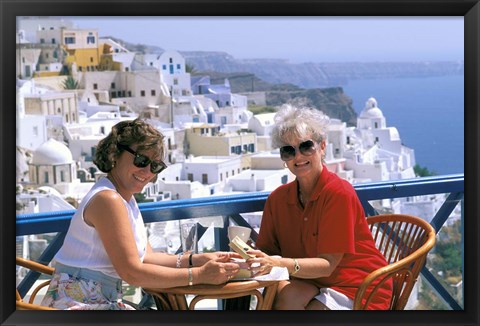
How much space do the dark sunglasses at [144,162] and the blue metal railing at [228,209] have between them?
272mm

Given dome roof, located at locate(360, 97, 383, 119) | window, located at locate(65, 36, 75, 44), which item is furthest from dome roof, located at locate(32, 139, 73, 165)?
dome roof, located at locate(360, 97, 383, 119)

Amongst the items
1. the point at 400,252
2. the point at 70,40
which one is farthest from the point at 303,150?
the point at 70,40

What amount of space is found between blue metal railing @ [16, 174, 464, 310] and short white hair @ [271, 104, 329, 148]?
25 cm

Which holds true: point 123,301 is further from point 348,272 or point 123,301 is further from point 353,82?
point 353,82

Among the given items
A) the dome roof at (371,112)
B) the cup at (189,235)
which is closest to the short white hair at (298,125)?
the cup at (189,235)

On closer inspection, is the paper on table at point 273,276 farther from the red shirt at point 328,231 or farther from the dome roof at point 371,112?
the dome roof at point 371,112

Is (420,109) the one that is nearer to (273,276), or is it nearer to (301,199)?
(301,199)

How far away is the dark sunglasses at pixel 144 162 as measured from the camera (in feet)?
5.13

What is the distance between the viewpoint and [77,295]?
58.6 inches

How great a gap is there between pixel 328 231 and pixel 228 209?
0.35m

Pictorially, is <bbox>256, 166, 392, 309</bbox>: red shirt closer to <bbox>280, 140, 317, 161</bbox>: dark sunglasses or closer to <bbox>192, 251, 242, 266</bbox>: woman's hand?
<bbox>280, 140, 317, 161</bbox>: dark sunglasses

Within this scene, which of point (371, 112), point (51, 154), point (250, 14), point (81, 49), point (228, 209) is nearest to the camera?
point (250, 14)

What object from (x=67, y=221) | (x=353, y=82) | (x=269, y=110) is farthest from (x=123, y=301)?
(x=353, y=82)

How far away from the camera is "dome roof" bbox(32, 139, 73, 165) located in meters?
44.5
